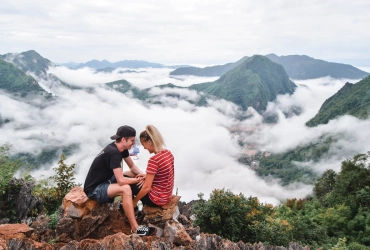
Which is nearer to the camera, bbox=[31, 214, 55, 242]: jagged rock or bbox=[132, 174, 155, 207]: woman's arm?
bbox=[132, 174, 155, 207]: woman's arm

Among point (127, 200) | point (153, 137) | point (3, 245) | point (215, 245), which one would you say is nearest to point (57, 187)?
point (3, 245)

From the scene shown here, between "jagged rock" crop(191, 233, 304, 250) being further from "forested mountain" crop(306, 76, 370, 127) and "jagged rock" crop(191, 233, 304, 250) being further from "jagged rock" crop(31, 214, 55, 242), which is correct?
"forested mountain" crop(306, 76, 370, 127)

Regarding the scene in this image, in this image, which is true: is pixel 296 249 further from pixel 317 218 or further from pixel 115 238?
pixel 317 218

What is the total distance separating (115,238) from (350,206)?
3151cm

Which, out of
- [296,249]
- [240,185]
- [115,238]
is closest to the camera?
[115,238]

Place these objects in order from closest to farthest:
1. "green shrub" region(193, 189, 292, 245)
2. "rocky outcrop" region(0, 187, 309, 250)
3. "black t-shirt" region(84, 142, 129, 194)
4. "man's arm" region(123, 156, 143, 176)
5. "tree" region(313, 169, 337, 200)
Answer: "rocky outcrop" region(0, 187, 309, 250), "black t-shirt" region(84, 142, 129, 194), "man's arm" region(123, 156, 143, 176), "green shrub" region(193, 189, 292, 245), "tree" region(313, 169, 337, 200)

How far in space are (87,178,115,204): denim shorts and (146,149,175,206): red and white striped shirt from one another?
1.16 meters

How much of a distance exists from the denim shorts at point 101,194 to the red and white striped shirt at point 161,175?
1161 mm

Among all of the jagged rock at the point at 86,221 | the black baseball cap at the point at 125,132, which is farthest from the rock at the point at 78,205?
the black baseball cap at the point at 125,132

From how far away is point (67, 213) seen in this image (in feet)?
26.8

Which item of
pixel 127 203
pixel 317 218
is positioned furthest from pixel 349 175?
pixel 127 203

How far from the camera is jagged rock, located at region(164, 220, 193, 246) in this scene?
7.43 meters

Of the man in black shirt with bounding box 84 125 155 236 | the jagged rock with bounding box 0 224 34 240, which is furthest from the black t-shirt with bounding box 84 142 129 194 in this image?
the jagged rock with bounding box 0 224 34 240

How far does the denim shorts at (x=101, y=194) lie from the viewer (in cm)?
787
